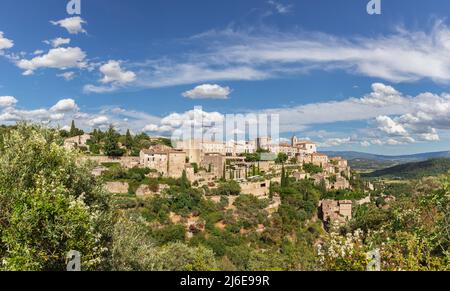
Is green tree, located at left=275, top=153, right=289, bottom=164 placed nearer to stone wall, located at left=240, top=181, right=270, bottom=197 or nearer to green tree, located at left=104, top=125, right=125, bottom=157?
stone wall, located at left=240, top=181, right=270, bottom=197

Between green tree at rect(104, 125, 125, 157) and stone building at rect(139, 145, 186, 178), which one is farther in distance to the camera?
green tree at rect(104, 125, 125, 157)

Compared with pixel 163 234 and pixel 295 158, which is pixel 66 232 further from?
pixel 295 158

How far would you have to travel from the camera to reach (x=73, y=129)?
205 ft

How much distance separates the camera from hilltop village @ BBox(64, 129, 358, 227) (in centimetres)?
4609

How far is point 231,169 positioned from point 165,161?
11.0 metres

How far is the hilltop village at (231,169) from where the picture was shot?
46.1 metres

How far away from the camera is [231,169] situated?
56.7m

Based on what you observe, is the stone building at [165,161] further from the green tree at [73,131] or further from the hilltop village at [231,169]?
the green tree at [73,131]

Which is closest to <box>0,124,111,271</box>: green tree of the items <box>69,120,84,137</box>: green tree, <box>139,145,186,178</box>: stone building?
<box>139,145,186,178</box>: stone building

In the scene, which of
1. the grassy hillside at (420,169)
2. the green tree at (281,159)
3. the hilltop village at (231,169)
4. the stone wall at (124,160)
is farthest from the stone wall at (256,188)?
the grassy hillside at (420,169)

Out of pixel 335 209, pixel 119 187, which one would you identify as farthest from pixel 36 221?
pixel 335 209

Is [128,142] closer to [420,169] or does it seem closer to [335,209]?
[335,209]

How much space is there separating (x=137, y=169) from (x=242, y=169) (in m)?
17.0

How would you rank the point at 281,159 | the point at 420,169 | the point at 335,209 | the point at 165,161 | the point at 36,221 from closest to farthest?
the point at 36,221
the point at 335,209
the point at 165,161
the point at 281,159
the point at 420,169
